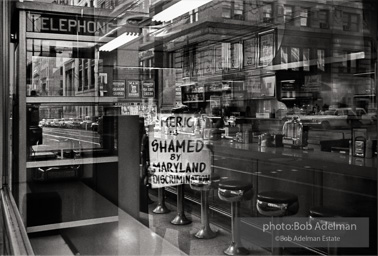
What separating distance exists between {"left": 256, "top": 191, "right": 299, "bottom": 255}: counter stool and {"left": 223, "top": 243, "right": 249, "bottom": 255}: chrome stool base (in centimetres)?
36

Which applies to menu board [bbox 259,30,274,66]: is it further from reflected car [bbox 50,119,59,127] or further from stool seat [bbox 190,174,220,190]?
reflected car [bbox 50,119,59,127]

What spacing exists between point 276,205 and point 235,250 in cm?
71

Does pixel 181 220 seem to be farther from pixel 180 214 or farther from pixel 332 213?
pixel 332 213

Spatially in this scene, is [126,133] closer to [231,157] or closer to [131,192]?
[131,192]

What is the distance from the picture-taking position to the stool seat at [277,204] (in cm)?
259

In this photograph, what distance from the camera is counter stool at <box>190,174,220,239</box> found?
128 inches

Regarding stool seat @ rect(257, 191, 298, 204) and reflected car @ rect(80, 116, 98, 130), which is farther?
stool seat @ rect(257, 191, 298, 204)

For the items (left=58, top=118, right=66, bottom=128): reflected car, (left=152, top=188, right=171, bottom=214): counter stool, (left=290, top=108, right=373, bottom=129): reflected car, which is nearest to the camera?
(left=58, top=118, right=66, bottom=128): reflected car

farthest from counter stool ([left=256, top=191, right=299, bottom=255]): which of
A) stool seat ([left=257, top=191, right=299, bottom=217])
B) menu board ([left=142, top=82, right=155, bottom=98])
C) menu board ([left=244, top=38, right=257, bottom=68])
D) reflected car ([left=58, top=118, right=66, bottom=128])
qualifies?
menu board ([left=244, top=38, right=257, bottom=68])

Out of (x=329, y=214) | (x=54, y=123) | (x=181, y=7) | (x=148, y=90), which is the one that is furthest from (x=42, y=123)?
(x=181, y=7)

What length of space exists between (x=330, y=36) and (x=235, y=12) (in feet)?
7.71

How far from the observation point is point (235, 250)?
319 cm

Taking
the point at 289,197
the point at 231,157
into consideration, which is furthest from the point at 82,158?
the point at 231,157

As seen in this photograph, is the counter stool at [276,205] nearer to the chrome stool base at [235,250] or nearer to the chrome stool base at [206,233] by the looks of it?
the chrome stool base at [235,250]
